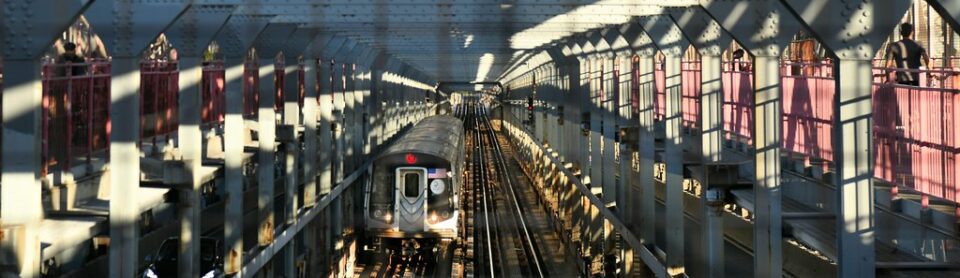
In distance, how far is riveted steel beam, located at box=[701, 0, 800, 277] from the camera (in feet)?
26.2

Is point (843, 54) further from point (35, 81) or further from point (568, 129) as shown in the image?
point (568, 129)

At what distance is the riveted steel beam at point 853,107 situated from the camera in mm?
6207

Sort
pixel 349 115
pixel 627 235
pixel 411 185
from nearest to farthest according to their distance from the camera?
pixel 627 235
pixel 411 185
pixel 349 115

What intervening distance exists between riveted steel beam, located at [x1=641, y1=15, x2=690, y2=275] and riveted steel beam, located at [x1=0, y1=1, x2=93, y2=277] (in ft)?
22.8

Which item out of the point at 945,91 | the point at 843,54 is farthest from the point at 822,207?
the point at 843,54

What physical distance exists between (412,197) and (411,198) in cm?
3

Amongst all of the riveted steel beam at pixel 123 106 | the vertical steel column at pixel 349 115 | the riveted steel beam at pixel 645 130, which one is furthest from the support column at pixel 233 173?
the vertical steel column at pixel 349 115

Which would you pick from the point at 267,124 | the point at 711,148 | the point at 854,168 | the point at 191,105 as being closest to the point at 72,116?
the point at 191,105

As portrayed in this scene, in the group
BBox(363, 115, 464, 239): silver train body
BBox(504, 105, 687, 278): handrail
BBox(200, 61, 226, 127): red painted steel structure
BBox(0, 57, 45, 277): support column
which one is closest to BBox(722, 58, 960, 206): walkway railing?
BBox(504, 105, 687, 278): handrail

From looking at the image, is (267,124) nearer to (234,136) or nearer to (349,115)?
(234,136)

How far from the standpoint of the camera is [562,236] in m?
24.8

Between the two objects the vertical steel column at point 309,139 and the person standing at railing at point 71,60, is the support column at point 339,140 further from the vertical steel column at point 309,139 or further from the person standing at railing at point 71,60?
the person standing at railing at point 71,60

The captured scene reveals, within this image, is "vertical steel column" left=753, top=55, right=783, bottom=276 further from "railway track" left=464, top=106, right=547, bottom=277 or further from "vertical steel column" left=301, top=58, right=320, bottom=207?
"railway track" left=464, top=106, right=547, bottom=277

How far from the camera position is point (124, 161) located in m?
8.09
